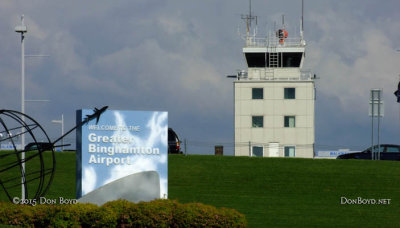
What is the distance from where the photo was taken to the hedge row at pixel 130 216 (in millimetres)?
20609

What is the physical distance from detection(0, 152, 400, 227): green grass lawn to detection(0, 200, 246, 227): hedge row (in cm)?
570

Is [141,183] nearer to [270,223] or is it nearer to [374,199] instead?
[270,223]

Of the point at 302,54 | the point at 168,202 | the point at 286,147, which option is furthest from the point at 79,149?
the point at 302,54

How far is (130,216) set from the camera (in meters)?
20.9

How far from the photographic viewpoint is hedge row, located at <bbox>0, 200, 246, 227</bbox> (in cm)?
2061

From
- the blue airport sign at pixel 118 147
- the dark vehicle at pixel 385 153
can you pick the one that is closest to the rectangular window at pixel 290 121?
the dark vehicle at pixel 385 153

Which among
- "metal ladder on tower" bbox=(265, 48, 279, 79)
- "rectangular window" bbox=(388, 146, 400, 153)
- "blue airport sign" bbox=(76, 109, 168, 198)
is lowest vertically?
"rectangular window" bbox=(388, 146, 400, 153)

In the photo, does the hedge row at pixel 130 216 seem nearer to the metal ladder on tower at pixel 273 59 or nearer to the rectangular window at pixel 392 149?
the rectangular window at pixel 392 149

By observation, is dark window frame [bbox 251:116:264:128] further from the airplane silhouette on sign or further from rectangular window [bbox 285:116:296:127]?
the airplane silhouette on sign

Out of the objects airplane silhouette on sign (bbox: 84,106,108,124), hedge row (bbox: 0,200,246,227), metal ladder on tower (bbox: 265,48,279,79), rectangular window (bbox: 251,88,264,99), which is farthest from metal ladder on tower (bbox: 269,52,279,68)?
hedge row (bbox: 0,200,246,227)

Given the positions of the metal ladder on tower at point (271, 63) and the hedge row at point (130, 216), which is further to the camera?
the metal ladder on tower at point (271, 63)

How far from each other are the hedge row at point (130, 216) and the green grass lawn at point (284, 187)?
5695 mm

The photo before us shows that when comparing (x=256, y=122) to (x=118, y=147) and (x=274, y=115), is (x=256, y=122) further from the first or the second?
(x=118, y=147)

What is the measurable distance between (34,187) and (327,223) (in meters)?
15.2
